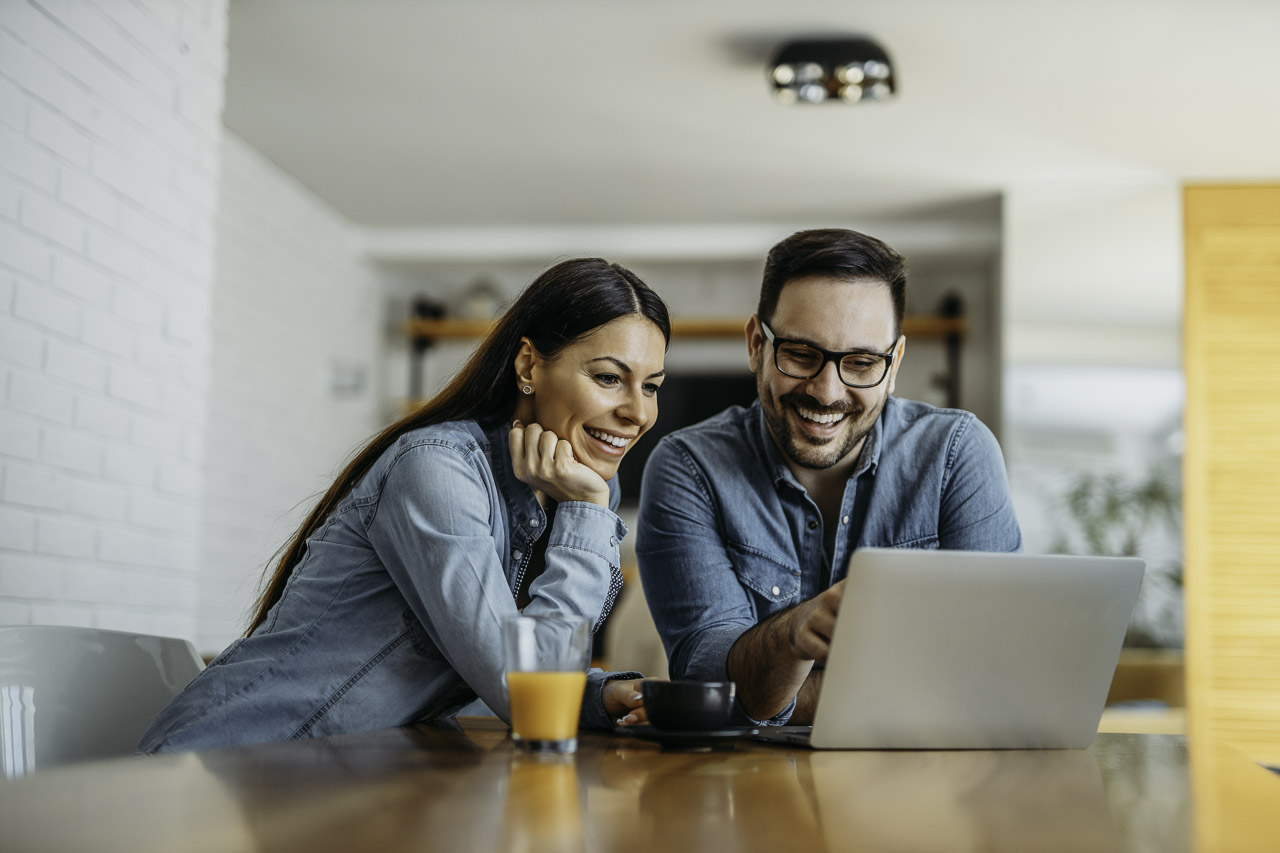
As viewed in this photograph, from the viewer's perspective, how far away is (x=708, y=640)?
4.75 ft

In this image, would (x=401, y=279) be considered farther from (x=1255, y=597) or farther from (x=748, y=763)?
(x=748, y=763)

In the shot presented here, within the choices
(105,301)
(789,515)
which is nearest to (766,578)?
(789,515)

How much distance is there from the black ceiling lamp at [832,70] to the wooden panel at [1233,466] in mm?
1848

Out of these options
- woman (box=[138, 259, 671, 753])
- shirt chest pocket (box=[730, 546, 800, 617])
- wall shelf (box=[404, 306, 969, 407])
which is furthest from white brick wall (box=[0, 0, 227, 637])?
wall shelf (box=[404, 306, 969, 407])

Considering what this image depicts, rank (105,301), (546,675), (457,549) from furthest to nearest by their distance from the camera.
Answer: (105,301) → (457,549) → (546,675)

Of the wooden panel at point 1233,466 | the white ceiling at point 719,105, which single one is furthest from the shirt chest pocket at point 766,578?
the wooden panel at point 1233,466

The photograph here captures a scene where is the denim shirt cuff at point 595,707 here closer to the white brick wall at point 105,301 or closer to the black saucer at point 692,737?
the black saucer at point 692,737

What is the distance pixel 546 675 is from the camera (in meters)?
0.92

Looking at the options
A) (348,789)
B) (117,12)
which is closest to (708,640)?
(348,789)

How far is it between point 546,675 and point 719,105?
11.1 ft

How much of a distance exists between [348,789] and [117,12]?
7.88 feet

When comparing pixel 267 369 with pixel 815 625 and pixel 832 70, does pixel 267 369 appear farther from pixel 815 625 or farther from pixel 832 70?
pixel 815 625

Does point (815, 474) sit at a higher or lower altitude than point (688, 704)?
higher

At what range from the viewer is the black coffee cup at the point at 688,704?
39.8 inches
